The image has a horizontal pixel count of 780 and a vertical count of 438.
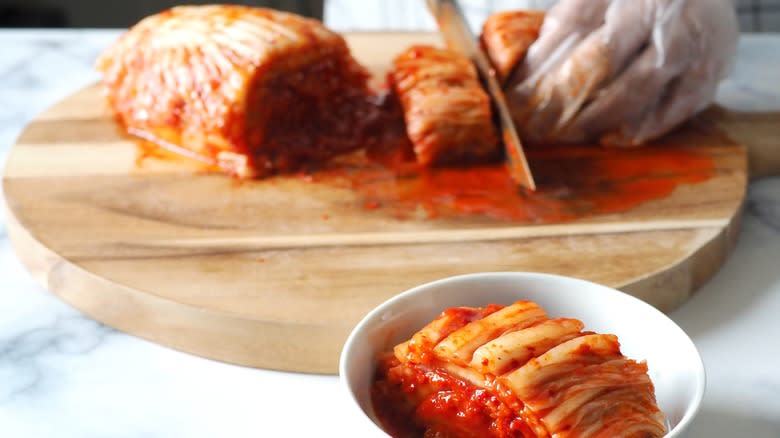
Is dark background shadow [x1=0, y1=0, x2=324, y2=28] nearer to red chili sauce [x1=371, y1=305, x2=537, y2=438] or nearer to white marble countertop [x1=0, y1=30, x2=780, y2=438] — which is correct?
white marble countertop [x1=0, y1=30, x2=780, y2=438]

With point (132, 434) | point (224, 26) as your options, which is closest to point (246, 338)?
point (132, 434)

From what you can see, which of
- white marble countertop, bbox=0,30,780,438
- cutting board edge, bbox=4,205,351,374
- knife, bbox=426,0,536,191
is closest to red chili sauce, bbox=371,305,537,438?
white marble countertop, bbox=0,30,780,438

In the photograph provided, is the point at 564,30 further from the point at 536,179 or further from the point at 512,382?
the point at 512,382

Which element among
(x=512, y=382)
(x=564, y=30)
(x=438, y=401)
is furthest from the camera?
(x=564, y=30)

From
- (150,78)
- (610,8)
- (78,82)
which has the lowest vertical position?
(78,82)

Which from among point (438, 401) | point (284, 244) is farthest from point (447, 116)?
point (438, 401)

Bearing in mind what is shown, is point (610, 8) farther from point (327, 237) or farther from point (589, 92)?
point (327, 237)
